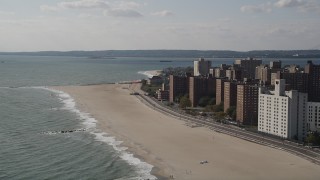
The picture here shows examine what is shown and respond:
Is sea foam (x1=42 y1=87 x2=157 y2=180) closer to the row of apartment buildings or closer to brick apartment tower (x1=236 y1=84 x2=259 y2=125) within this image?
the row of apartment buildings

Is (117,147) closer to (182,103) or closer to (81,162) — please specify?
(81,162)

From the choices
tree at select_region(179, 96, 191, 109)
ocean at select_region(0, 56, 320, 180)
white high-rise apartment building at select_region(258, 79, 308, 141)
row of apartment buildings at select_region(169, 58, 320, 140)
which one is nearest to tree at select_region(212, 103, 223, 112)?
row of apartment buildings at select_region(169, 58, 320, 140)

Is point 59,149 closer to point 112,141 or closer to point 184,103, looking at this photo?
point 112,141

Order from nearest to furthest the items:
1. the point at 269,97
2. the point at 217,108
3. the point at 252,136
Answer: the point at 252,136 < the point at 269,97 < the point at 217,108

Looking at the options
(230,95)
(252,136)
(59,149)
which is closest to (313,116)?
(252,136)

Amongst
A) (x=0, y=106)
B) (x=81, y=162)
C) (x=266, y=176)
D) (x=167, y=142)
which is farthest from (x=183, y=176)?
(x=0, y=106)
